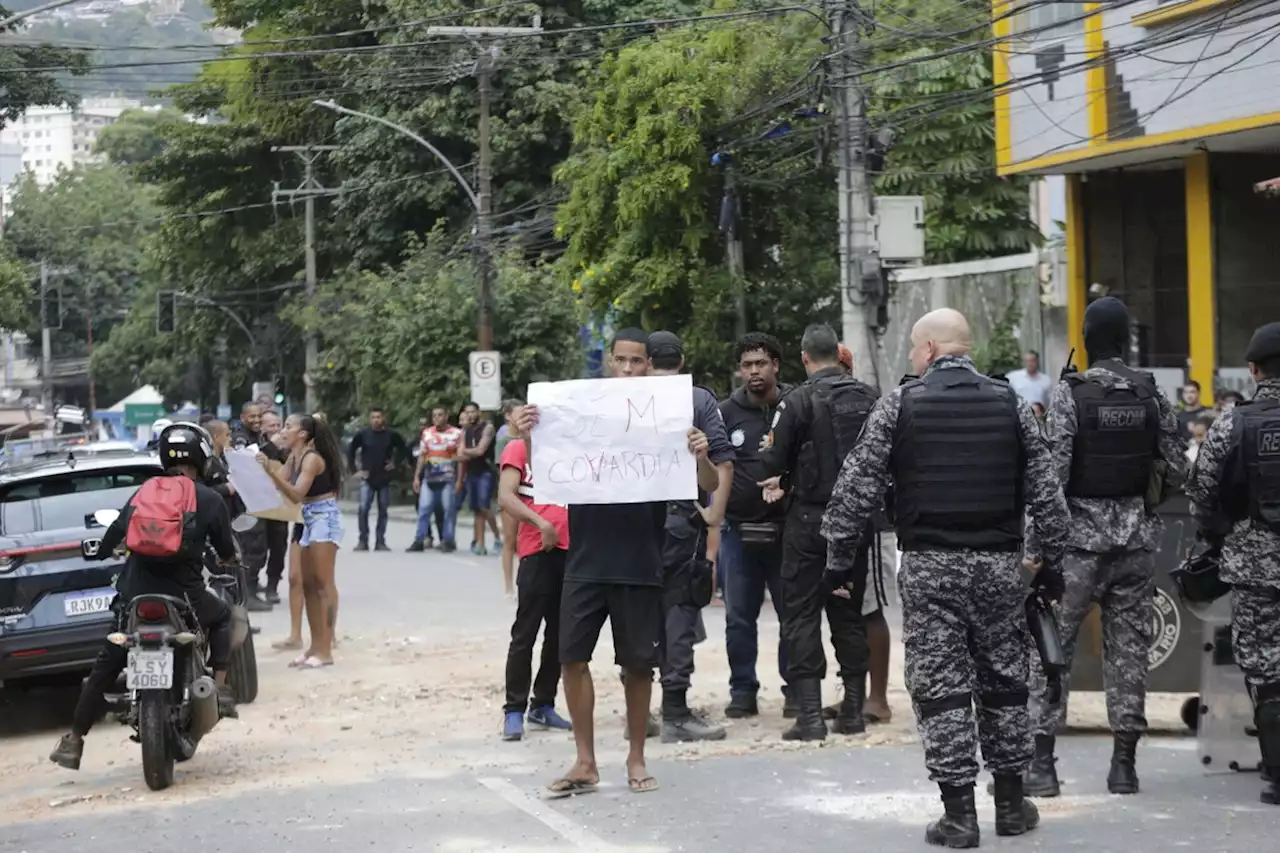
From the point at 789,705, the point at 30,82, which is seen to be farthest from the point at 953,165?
the point at 789,705

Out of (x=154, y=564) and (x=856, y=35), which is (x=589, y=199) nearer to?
(x=856, y=35)

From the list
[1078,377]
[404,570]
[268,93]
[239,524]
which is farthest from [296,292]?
[1078,377]

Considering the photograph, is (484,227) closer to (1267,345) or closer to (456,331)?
(456,331)

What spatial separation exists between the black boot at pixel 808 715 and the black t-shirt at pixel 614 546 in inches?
57.8

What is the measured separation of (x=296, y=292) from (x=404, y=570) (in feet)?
106

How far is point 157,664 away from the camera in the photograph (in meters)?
8.91

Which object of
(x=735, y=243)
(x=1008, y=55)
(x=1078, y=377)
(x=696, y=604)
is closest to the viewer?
(x=1078, y=377)

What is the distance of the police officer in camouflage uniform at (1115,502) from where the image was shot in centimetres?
803

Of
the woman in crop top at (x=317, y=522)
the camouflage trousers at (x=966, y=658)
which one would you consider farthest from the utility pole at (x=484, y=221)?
the camouflage trousers at (x=966, y=658)

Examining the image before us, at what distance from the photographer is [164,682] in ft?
29.1

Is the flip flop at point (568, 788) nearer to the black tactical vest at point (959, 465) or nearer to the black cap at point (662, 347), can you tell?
the black tactical vest at point (959, 465)

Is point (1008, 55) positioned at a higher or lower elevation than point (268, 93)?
lower

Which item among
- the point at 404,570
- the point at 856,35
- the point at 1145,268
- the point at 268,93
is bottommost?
the point at 404,570

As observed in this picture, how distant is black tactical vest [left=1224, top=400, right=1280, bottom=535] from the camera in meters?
7.63
